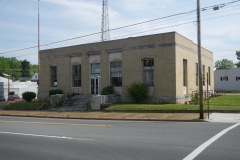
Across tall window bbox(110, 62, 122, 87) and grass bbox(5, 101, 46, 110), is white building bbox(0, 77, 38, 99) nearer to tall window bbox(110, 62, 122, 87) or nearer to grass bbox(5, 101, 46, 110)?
grass bbox(5, 101, 46, 110)

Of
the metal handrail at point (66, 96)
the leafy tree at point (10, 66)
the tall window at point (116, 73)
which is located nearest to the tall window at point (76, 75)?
the metal handrail at point (66, 96)

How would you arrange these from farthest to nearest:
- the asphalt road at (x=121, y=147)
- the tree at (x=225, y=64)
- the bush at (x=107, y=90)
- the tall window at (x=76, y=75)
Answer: the tree at (x=225, y=64) → the tall window at (x=76, y=75) → the bush at (x=107, y=90) → the asphalt road at (x=121, y=147)

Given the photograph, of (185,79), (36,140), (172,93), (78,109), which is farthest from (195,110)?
(36,140)

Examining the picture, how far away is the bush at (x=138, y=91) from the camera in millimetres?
29984

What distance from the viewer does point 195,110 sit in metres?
23.3

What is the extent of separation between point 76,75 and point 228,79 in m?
40.7

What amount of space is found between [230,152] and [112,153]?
328cm

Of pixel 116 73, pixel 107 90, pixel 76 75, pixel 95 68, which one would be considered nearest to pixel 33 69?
pixel 76 75

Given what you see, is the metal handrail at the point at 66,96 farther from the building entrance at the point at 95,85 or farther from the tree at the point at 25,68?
the tree at the point at 25,68

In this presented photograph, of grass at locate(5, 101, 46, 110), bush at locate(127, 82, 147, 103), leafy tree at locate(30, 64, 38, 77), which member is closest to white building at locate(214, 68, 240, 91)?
bush at locate(127, 82, 147, 103)

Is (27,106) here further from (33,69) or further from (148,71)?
(33,69)

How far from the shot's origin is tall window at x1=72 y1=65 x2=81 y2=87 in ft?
120

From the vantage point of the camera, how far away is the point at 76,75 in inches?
1459

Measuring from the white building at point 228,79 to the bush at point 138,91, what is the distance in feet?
135
